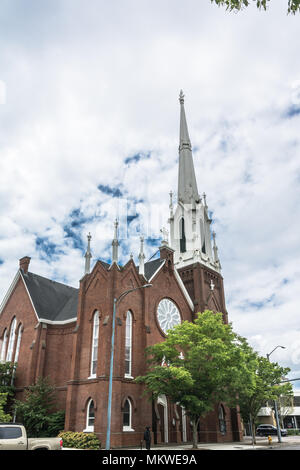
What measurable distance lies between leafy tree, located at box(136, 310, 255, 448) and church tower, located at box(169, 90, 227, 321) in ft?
36.8

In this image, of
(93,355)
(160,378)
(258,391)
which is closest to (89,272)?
(93,355)

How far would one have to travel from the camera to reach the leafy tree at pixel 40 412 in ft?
103

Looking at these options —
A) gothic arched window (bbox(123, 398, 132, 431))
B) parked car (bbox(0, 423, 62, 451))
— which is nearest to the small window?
parked car (bbox(0, 423, 62, 451))

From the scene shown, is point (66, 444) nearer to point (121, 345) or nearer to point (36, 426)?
point (36, 426)

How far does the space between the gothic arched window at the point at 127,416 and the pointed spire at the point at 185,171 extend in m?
28.8

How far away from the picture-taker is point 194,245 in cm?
4566

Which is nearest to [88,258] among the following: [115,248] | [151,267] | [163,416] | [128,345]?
[115,248]

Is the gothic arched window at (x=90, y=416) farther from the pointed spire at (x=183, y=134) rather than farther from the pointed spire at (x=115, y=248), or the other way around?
the pointed spire at (x=183, y=134)

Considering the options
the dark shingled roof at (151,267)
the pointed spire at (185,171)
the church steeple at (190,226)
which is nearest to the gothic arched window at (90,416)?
the dark shingled roof at (151,267)

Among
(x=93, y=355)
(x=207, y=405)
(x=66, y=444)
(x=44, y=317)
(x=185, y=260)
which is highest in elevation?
(x=185, y=260)

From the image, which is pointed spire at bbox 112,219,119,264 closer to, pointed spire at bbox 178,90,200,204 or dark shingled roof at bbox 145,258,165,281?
dark shingled roof at bbox 145,258,165,281

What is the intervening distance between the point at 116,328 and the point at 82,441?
8096mm
